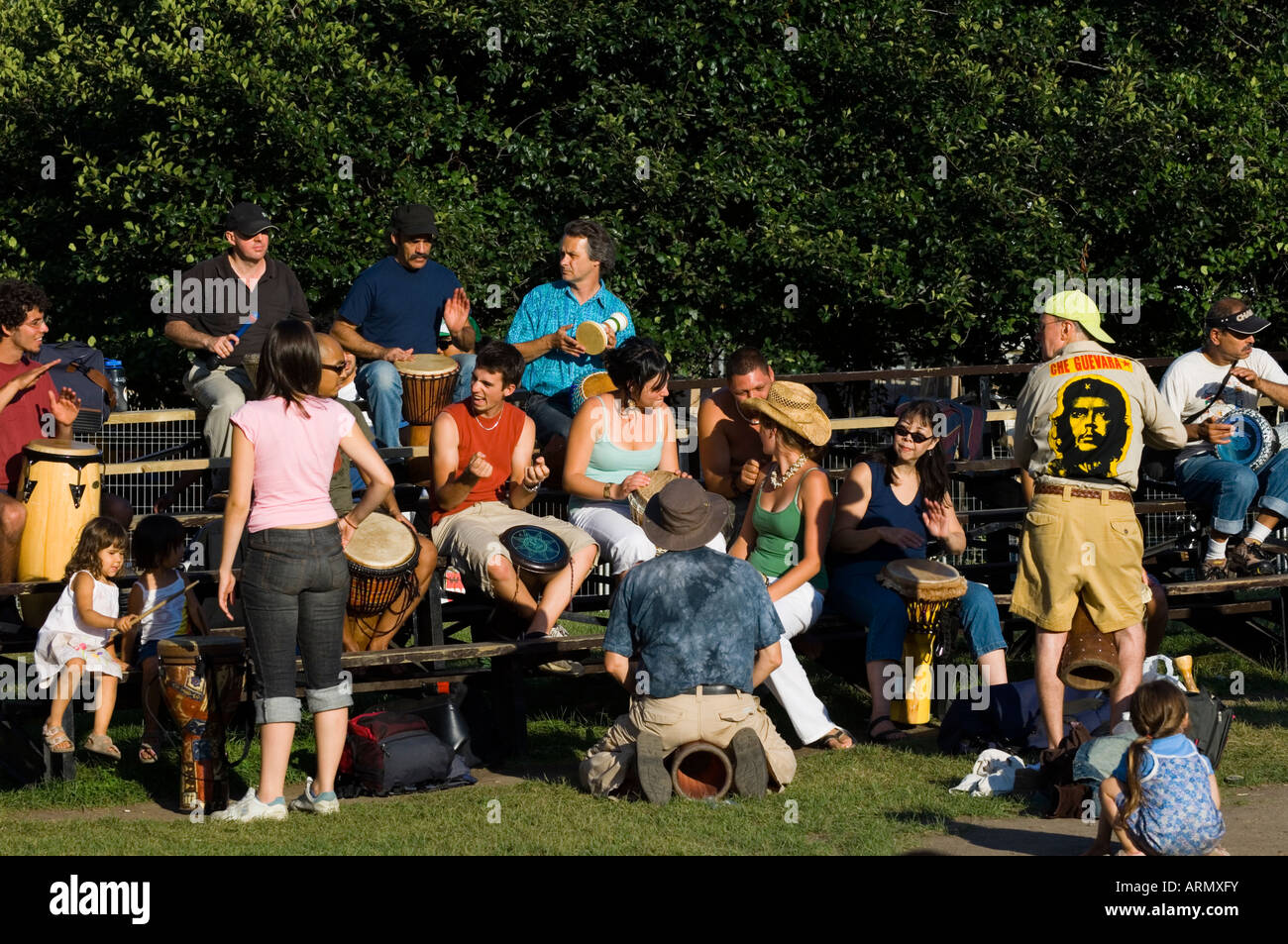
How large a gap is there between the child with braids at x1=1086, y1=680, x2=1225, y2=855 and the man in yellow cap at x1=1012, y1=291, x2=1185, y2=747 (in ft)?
5.38

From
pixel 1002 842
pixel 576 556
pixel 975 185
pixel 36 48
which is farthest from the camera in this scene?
pixel 36 48

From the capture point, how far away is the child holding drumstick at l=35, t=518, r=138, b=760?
767cm

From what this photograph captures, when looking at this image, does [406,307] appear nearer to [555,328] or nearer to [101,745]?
[555,328]

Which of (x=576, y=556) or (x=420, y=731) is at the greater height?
(x=576, y=556)

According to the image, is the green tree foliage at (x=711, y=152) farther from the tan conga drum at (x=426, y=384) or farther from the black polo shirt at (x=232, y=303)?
the tan conga drum at (x=426, y=384)

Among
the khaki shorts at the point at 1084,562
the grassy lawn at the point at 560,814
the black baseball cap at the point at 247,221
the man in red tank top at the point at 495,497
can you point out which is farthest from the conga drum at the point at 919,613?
the black baseball cap at the point at 247,221

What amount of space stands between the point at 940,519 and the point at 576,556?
1901mm

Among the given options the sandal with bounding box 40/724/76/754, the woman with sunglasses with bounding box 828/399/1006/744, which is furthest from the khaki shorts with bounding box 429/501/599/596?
the sandal with bounding box 40/724/76/754

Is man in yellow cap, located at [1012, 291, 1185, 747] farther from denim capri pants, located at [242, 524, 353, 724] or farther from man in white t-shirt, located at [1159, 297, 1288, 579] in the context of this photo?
denim capri pants, located at [242, 524, 353, 724]

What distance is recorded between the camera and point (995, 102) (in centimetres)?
1497

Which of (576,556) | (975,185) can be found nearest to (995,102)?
(975,185)

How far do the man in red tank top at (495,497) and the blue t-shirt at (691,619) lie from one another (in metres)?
1.08

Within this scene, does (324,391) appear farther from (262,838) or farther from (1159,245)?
(1159,245)

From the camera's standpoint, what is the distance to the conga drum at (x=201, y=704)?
23.8ft
